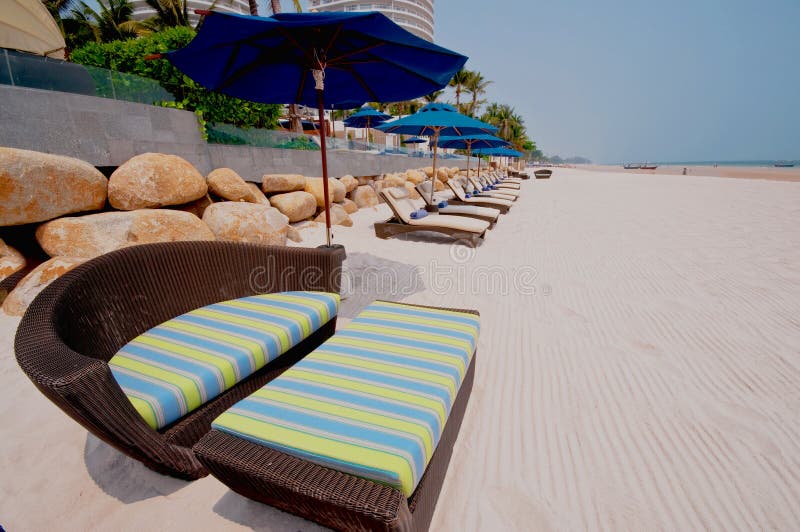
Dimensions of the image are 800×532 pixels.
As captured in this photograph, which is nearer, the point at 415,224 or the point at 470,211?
the point at 415,224

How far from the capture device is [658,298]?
4.11m

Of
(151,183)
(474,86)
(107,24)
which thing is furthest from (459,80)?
(151,183)

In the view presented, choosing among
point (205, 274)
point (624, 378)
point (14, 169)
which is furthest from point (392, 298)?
point (14, 169)

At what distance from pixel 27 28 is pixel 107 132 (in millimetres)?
3914

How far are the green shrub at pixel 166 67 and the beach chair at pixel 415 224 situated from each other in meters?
4.64

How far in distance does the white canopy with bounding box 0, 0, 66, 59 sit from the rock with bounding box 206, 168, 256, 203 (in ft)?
16.1

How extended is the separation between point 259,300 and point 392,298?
1838 mm

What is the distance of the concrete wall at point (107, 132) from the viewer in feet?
15.2

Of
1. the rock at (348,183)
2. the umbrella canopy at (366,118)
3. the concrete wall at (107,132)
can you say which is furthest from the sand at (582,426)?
the umbrella canopy at (366,118)

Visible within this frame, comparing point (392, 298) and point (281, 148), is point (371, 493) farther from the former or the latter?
point (281, 148)

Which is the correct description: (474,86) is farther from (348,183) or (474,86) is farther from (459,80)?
(348,183)

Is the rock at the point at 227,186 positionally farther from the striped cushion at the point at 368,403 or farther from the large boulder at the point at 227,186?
the striped cushion at the point at 368,403

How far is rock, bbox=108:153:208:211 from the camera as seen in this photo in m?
4.55

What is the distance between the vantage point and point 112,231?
4.13m
